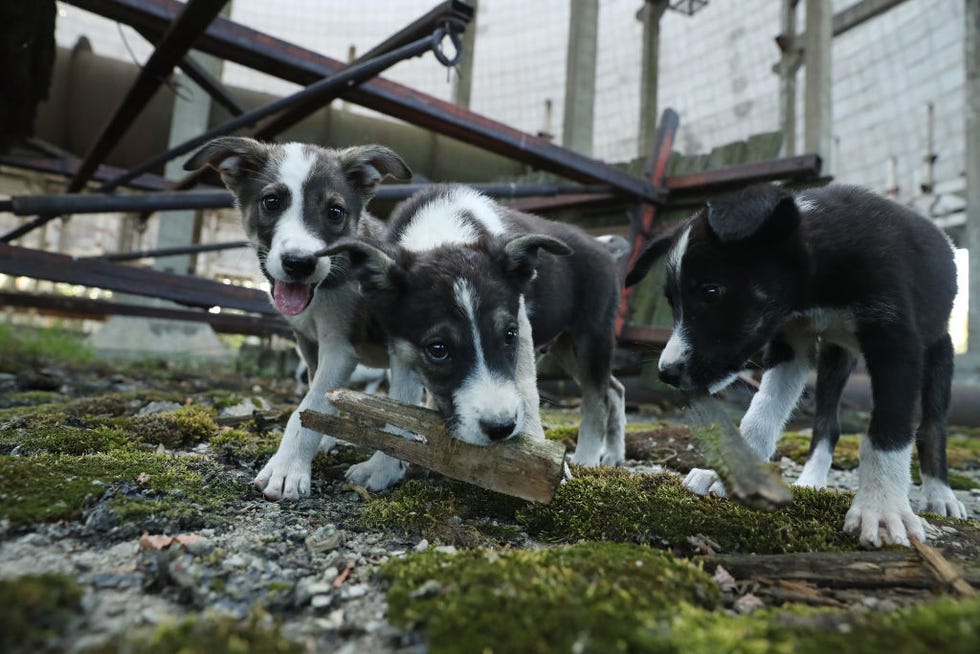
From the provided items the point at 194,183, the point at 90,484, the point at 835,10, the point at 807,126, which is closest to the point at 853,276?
the point at 90,484

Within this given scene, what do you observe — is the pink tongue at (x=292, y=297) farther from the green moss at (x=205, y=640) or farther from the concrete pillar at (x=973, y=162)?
the concrete pillar at (x=973, y=162)

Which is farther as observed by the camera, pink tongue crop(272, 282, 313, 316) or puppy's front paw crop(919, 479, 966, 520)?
puppy's front paw crop(919, 479, 966, 520)

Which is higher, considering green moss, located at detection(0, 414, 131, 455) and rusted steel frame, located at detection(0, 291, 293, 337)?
rusted steel frame, located at detection(0, 291, 293, 337)

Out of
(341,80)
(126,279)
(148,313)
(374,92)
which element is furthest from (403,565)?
(148,313)

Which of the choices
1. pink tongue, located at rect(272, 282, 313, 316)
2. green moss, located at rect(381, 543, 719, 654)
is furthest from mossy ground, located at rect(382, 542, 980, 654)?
pink tongue, located at rect(272, 282, 313, 316)

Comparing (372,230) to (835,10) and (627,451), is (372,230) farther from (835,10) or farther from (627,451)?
(835,10)

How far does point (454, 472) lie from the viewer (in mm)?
2463

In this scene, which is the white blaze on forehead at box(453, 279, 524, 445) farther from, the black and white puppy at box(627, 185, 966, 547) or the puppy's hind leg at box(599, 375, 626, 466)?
the puppy's hind leg at box(599, 375, 626, 466)

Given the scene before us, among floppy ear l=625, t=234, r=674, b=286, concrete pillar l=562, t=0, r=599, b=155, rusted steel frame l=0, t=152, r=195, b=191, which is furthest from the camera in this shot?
concrete pillar l=562, t=0, r=599, b=155

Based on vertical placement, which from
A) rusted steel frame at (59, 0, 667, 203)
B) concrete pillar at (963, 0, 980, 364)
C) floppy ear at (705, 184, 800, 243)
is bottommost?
floppy ear at (705, 184, 800, 243)

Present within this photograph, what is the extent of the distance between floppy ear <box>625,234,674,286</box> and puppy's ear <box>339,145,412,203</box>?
136 centimetres

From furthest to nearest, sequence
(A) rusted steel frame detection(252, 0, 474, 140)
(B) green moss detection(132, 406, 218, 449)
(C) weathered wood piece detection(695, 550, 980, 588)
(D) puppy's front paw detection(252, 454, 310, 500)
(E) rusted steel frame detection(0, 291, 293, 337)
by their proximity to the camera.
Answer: (E) rusted steel frame detection(0, 291, 293, 337) → (A) rusted steel frame detection(252, 0, 474, 140) → (B) green moss detection(132, 406, 218, 449) → (D) puppy's front paw detection(252, 454, 310, 500) → (C) weathered wood piece detection(695, 550, 980, 588)

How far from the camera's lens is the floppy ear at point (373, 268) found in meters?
2.69

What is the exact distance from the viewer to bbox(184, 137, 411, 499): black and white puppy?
2.90 meters
